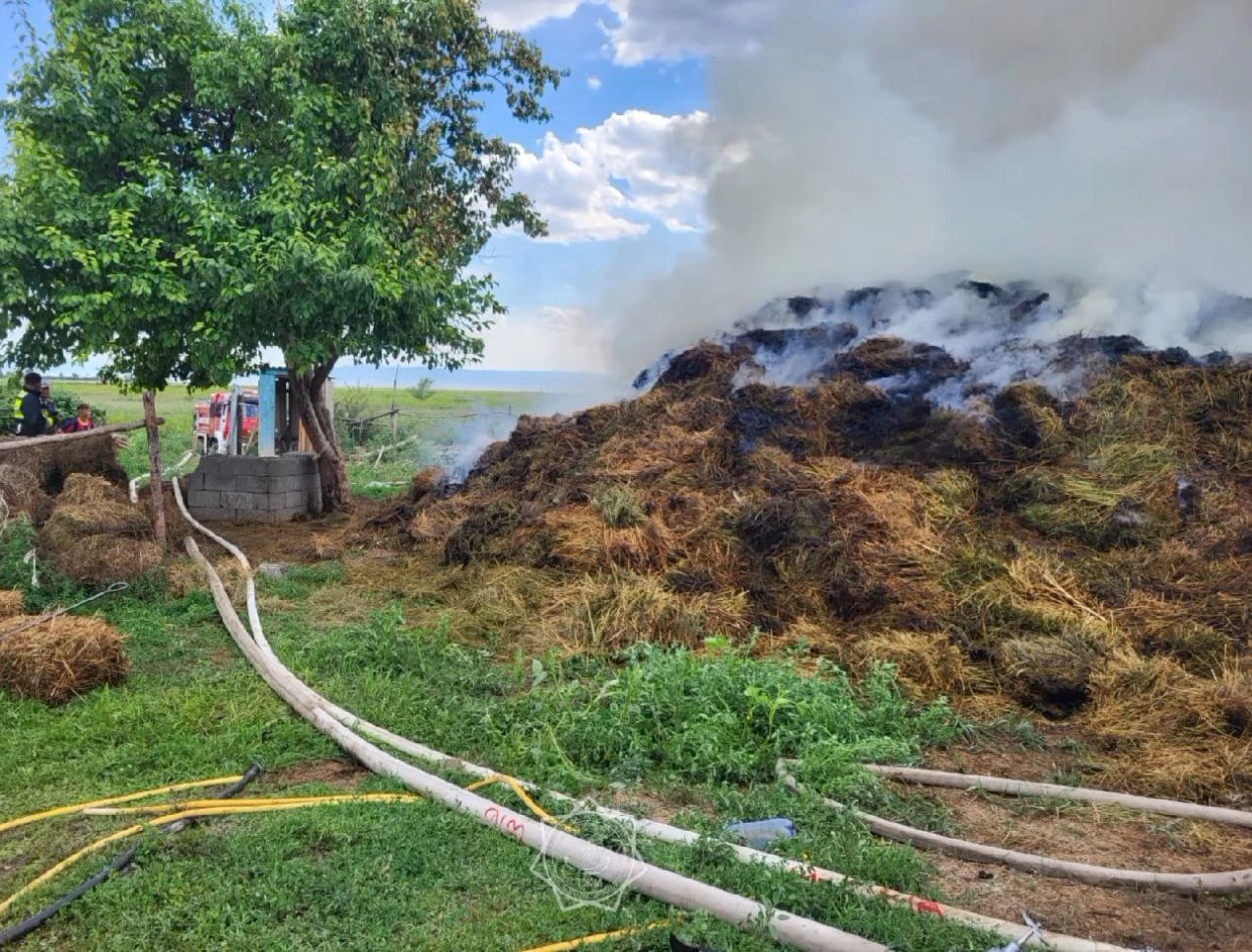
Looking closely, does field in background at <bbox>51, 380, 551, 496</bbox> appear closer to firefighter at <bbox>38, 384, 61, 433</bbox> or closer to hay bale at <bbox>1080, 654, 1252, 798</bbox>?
firefighter at <bbox>38, 384, 61, 433</bbox>

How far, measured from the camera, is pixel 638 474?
24.5ft

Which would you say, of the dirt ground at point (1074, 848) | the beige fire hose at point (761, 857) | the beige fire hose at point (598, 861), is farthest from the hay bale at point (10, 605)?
the dirt ground at point (1074, 848)

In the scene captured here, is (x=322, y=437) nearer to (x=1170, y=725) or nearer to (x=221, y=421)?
(x=221, y=421)

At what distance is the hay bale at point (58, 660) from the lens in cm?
455

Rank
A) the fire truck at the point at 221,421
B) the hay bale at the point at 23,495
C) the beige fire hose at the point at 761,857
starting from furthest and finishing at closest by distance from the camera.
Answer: the fire truck at the point at 221,421, the hay bale at the point at 23,495, the beige fire hose at the point at 761,857

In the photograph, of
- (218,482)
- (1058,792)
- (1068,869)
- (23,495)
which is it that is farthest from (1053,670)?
(218,482)

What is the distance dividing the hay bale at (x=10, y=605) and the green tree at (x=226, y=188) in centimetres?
331

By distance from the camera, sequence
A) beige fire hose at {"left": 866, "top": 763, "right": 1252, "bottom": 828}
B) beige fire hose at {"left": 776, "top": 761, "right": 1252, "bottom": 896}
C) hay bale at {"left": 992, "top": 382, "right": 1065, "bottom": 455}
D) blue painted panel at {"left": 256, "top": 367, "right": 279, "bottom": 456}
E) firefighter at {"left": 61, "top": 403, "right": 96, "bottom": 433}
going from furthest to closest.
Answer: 1. blue painted panel at {"left": 256, "top": 367, "right": 279, "bottom": 456}
2. firefighter at {"left": 61, "top": 403, "right": 96, "bottom": 433}
3. hay bale at {"left": 992, "top": 382, "right": 1065, "bottom": 455}
4. beige fire hose at {"left": 866, "top": 763, "right": 1252, "bottom": 828}
5. beige fire hose at {"left": 776, "top": 761, "right": 1252, "bottom": 896}

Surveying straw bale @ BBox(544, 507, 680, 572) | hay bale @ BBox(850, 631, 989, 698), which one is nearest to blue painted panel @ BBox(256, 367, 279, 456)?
straw bale @ BBox(544, 507, 680, 572)

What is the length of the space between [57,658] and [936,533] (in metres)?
5.69

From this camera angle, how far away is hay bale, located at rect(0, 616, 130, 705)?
4551 mm

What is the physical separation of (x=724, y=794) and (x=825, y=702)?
3.05 ft

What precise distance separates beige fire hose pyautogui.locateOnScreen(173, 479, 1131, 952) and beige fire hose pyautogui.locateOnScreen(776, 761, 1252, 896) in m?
0.44

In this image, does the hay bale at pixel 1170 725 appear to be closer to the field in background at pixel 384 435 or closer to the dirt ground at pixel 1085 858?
the dirt ground at pixel 1085 858
